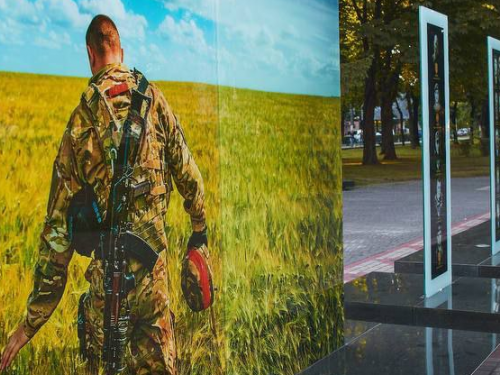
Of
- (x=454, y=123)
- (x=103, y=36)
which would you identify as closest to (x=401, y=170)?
(x=454, y=123)

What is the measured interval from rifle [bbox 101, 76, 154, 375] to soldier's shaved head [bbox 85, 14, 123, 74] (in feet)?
0.76

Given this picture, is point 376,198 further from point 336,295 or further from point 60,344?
point 60,344

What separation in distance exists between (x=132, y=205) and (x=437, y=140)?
4.56 m

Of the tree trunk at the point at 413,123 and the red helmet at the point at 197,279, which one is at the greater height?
the tree trunk at the point at 413,123

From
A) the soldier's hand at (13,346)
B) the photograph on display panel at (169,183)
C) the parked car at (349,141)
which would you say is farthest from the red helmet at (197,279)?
the parked car at (349,141)

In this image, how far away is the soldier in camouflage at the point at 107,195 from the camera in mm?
3414

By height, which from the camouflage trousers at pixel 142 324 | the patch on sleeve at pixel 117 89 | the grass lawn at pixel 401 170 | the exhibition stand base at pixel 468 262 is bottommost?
the exhibition stand base at pixel 468 262

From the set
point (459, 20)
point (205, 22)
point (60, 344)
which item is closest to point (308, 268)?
point (205, 22)

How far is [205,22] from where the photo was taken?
13.8ft

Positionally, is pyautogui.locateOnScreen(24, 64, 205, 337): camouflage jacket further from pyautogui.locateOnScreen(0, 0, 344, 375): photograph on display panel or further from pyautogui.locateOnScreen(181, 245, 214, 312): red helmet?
pyautogui.locateOnScreen(181, 245, 214, 312): red helmet

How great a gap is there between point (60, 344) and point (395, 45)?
79.4 feet

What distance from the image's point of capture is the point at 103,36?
11.7ft

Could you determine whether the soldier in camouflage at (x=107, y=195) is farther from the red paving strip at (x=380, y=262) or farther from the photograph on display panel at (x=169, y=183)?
the red paving strip at (x=380, y=262)

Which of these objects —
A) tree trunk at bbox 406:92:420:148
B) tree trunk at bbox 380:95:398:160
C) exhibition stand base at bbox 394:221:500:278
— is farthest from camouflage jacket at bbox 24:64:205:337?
tree trunk at bbox 406:92:420:148
